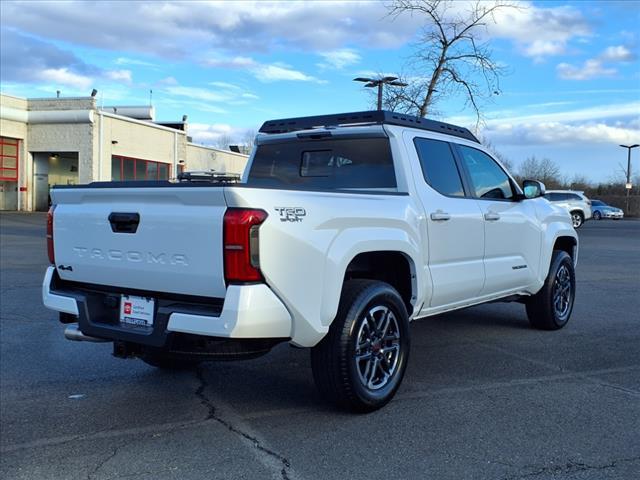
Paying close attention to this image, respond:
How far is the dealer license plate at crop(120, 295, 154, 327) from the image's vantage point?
390 cm

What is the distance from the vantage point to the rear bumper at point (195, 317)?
352cm

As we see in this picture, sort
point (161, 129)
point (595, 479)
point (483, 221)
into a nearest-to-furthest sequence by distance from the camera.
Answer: point (595, 479) → point (483, 221) → point (161, 129)

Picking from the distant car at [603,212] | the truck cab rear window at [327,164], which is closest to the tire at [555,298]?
the truck cab rear window at [327,164]

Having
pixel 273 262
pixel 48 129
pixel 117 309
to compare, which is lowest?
pixel 117 309

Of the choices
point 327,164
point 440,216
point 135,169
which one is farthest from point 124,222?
point 135,169

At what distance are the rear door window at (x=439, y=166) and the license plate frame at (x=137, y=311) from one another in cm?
242

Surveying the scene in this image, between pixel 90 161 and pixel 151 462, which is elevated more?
pixel 90 161

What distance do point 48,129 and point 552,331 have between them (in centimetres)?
A: 3229

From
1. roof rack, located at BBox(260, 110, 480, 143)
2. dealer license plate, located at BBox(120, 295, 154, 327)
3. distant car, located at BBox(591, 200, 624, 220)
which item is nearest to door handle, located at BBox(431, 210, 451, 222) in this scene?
roof rack, located at BBox(260, 110, 480, 143)

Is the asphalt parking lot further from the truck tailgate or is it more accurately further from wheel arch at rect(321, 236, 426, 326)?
the truck tailgate

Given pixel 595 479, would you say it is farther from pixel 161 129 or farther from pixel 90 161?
pixel 161 129

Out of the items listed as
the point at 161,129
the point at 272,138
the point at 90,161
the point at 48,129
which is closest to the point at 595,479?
the point at 272,138

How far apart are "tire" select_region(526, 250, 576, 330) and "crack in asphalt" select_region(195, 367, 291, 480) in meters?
3.73

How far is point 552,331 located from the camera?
7.08m
